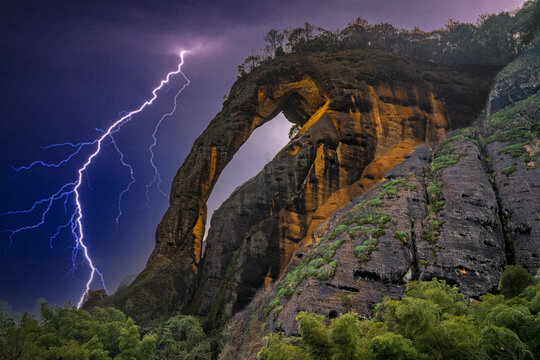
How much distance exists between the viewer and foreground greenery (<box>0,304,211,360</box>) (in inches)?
573

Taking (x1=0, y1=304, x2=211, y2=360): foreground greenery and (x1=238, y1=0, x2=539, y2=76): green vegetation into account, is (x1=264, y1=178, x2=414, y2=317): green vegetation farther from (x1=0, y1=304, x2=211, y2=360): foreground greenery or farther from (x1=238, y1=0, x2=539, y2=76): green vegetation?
(x1=238, y1=0, x2=539, y2=76): green vegetation

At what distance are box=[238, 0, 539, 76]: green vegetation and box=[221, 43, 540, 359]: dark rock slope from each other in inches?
713

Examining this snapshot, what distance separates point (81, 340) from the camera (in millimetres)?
17609

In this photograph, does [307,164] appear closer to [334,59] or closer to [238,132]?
[238,132]

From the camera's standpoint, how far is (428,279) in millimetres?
14875

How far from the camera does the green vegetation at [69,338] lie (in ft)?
47.6

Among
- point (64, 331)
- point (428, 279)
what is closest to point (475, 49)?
point (428, 279)

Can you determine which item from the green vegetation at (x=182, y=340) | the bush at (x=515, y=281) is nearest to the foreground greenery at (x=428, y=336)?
the bush at (x=515, y=281)

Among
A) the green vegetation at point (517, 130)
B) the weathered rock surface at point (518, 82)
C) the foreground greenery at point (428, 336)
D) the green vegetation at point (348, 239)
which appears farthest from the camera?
the weathered rock surface at point (518, 82)

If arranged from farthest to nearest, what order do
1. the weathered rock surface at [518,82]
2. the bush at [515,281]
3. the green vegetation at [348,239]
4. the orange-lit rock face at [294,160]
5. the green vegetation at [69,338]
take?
1. the orange-lit rock face at [294,160]
2. the weathered rock surface at [518,82]
3. the green vegetation at [348,239]
4. the green vegetation at [69,338]
5. the bush at [515,281]

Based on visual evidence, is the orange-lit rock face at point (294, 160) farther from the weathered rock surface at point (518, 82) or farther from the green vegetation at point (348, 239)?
the green vegetation at point (348, 239)

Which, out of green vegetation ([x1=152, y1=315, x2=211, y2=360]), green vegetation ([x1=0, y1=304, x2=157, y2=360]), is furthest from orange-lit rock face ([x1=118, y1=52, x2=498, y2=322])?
green vegetation ([x1=0, y1=304, x2=157, y2=360])

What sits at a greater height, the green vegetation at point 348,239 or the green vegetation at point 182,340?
the green vegetation at point 348,239

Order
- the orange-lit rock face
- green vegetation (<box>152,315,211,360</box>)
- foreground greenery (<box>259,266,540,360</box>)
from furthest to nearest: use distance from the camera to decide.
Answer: the orange-lit rock face, green vegetation (<box>152,315,211,360</box>), foreground greenery (<box>259,266,540,360</box>)
